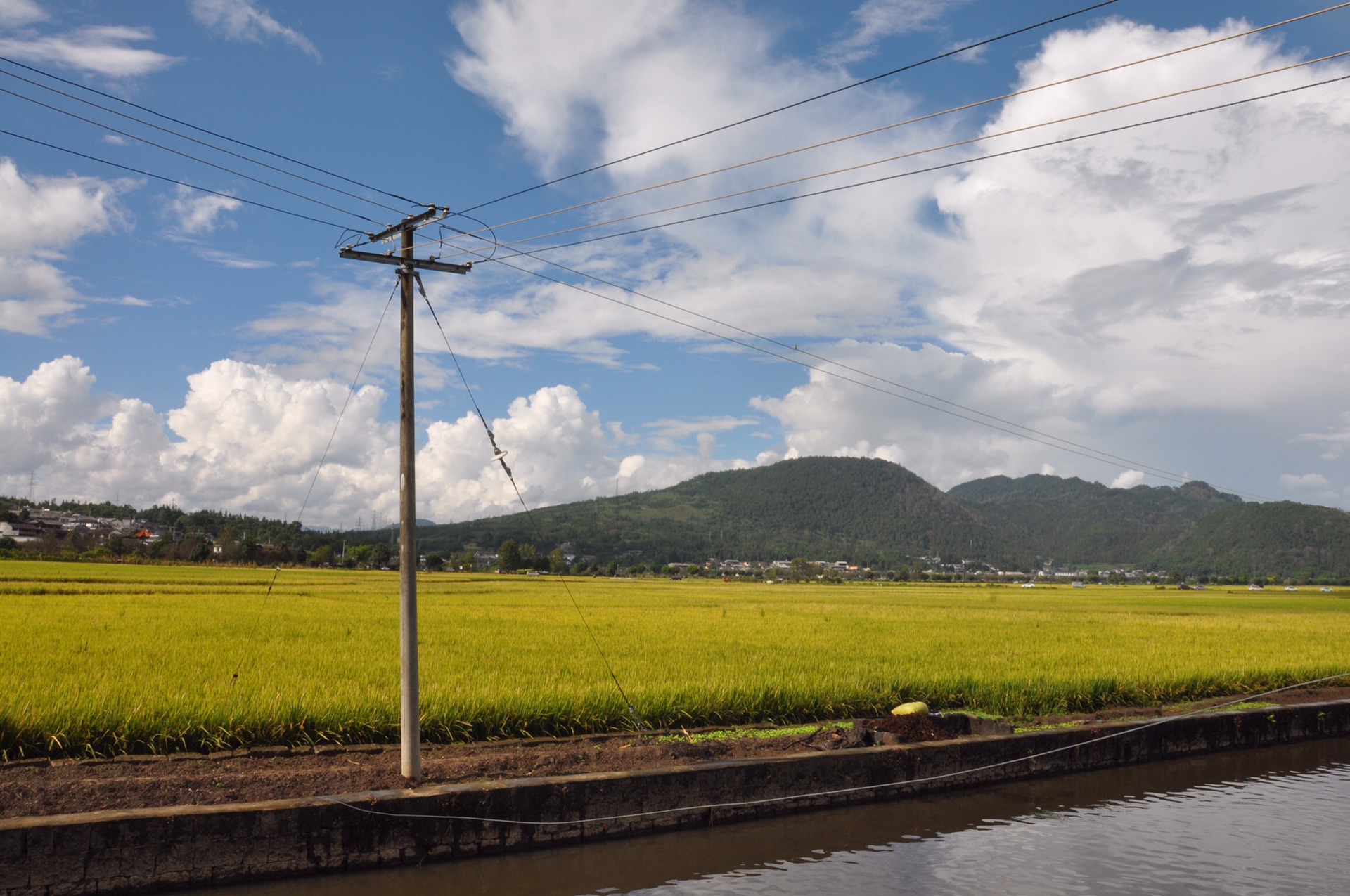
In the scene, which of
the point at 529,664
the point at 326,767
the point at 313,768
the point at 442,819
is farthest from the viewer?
the point at 529,664

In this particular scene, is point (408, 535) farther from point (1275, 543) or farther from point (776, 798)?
point (1275, 543)

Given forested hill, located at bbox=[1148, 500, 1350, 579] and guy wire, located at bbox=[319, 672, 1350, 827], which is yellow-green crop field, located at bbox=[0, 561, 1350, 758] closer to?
guy wire, located at bbox=[319, 672, 1350, 827]

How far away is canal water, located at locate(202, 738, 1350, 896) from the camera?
24.8 ft

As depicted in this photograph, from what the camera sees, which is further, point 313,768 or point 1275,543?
point 1275,543

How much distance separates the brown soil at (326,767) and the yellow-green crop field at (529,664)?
460 millimetres

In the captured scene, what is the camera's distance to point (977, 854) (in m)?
8.62

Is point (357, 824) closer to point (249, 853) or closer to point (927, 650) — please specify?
point (249, 853)

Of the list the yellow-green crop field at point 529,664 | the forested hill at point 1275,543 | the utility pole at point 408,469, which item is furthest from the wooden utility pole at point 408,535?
the forested hill at point 1275,543

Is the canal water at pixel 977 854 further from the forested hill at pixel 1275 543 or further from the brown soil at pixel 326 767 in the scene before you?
the forested hill at pixel 1275 543

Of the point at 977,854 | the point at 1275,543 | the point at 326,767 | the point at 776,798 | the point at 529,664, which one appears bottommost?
the point at 1275,543

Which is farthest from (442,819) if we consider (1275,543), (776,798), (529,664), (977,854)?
(1275,543)

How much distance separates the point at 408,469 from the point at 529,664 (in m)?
7.11

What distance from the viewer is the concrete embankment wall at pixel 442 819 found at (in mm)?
6680

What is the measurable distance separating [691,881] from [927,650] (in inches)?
530
